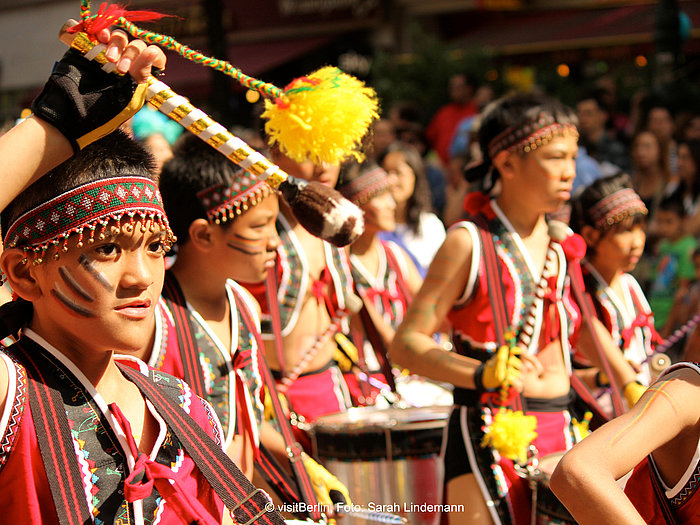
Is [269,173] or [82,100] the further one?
[269,173]

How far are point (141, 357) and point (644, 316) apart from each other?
3.22 meters

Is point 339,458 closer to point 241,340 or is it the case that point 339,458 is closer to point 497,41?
point 241,340

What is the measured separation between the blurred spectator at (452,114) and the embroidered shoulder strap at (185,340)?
7.89m

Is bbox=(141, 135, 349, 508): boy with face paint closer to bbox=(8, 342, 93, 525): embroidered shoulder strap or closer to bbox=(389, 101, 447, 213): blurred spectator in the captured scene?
bbox=(8, 342, 93, 525): embroidered shoulder strap

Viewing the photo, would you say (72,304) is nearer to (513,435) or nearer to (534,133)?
(513,435)

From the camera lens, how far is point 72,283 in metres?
2.06

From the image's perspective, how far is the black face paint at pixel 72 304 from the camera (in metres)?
2.06

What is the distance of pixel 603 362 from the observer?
13.4 ft

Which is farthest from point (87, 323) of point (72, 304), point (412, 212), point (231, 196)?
point (412, 212)

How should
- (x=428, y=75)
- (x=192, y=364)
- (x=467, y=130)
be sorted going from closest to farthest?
(x=192, y=364) < (x=467, y=130) < (x=428, y=75)

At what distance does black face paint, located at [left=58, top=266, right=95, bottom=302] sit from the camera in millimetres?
2055

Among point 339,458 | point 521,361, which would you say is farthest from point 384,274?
point 521,361

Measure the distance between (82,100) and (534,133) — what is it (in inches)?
97.5

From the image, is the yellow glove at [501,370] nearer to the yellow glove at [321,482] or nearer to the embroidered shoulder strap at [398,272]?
the yellow glove at [321,482]
